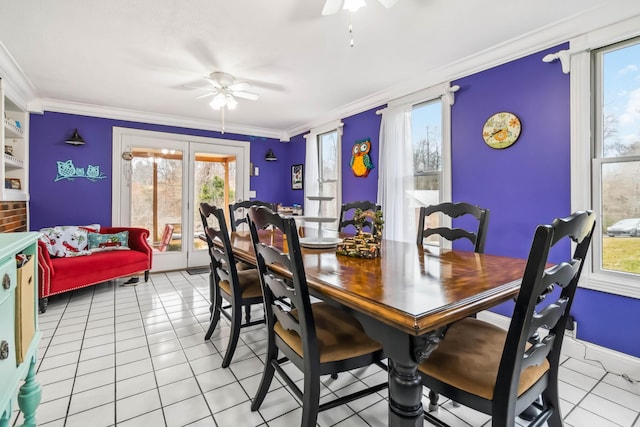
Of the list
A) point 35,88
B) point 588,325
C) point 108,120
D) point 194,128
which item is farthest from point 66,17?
point 588,325

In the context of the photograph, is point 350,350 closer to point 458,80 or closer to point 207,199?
point 458,80

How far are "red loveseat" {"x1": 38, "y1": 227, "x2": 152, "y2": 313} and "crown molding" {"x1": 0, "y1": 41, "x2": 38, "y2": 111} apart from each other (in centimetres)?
155

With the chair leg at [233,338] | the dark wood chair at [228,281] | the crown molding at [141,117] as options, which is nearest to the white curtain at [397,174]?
the dark wood chair at [228,281]

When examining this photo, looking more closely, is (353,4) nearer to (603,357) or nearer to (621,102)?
(621,102)

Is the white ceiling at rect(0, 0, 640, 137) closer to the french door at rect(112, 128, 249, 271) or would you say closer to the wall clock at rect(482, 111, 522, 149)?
the wall clock at rect(482, 111, 522, 149)

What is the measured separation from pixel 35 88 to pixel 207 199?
2347mm

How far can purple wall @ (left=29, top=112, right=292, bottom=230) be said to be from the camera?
3773 millimetres

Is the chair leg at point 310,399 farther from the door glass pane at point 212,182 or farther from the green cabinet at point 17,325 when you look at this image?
the door glass pane at point 212,182

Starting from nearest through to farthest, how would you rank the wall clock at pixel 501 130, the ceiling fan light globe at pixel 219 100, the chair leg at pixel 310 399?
the chair leg at pixel 310 399 < the wall clock at pixel 501 130 < the ceiling fan light globe at pixel 219 100

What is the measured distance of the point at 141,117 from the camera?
4336mm

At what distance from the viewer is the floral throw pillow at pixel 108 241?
12.4 feet

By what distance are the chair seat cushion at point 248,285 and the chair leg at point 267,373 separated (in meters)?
0.55

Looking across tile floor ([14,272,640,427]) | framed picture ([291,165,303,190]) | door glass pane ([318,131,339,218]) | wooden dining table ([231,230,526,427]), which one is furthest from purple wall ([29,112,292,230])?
wooden dining table ([231,230,526,427])

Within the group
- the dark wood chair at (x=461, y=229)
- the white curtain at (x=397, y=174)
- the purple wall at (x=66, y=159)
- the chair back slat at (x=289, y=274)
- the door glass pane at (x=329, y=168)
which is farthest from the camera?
the door glass pane at (x=329, y=168)
